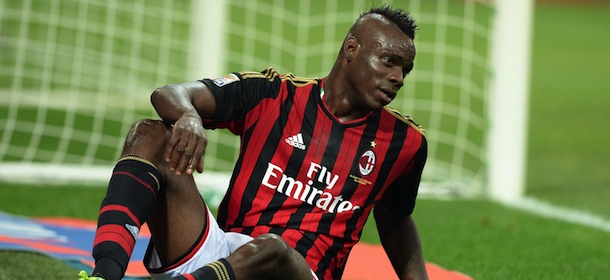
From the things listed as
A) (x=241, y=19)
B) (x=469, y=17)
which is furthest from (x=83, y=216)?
(x=241, y=19)

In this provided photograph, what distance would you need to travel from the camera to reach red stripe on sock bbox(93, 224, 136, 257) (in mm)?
3236

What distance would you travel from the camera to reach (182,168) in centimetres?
324

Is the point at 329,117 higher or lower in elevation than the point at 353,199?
higher

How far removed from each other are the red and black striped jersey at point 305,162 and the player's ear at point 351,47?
0.19m

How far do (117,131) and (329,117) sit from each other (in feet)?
18.8

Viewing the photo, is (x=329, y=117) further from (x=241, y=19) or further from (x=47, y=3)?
(x=241, y=19)

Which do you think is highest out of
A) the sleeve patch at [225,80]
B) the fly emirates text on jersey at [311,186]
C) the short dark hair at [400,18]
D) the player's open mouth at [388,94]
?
the short dark hair at [400,18]

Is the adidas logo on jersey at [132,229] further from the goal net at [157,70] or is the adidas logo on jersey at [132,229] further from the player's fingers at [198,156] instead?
the goal net at [157,70]

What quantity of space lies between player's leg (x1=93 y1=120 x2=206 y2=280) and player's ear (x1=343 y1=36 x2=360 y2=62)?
72 cm

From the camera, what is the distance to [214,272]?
10.5 feet

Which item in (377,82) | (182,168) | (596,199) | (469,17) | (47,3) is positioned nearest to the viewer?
(182,168)

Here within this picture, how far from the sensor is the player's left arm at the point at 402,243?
13.2 feet

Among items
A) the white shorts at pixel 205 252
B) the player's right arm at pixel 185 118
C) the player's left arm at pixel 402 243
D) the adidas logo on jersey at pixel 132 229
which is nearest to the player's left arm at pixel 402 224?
the player's left arm at pixel 402 243

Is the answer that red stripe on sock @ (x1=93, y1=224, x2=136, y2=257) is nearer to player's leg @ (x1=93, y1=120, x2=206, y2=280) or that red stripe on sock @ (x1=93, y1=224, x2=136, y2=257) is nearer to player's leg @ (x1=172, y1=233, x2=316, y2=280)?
player's leg @ (x1=93, y1=120, x2=206, y2=280)
